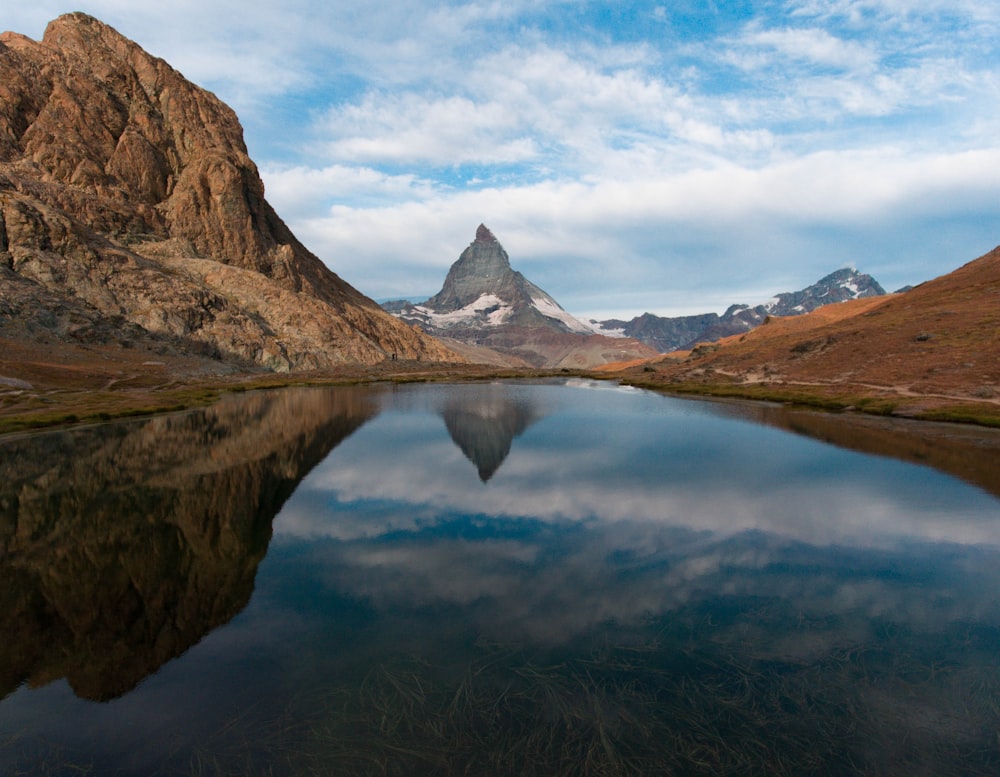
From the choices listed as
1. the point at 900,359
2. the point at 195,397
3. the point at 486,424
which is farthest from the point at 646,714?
the point at 900,359

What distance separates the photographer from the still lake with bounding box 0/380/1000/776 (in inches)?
400

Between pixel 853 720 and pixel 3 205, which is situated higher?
pixel 3 205

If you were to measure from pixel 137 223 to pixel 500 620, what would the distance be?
185794mm

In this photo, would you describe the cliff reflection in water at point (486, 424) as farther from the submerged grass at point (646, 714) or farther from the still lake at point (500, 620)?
the submerged grass at point (646, 714)

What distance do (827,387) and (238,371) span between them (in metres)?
124

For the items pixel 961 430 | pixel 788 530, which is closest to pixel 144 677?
pixel 788 530

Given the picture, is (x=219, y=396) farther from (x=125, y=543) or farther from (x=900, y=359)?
(x=900, y=359)

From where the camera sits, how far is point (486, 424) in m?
54.9

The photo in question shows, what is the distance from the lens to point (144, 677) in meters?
12.4

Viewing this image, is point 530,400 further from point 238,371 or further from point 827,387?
point 238,371

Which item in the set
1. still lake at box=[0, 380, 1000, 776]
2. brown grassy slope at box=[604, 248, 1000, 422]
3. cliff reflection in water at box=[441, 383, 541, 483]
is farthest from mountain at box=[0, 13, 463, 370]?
brown grassy slope at box=[604, 248, 1000, 422]

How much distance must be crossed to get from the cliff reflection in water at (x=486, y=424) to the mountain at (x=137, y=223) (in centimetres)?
8543

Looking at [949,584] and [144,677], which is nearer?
[144,677]

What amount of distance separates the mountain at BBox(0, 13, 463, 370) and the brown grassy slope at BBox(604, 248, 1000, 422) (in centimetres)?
11384
